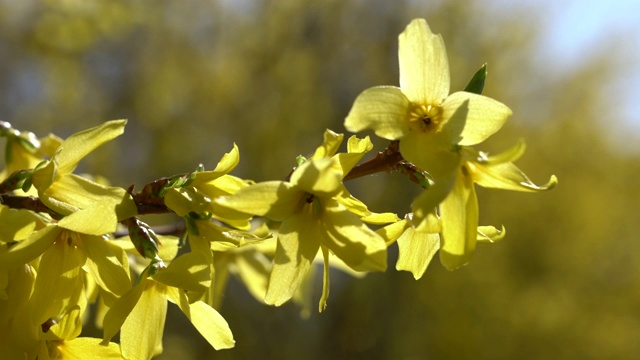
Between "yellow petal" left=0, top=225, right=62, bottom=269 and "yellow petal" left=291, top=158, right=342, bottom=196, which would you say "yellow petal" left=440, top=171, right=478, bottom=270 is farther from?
"yellow petal" left=0, top=225, right=62, bottom=269

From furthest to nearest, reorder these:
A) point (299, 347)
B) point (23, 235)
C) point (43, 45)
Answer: point (299, 347)
point (43, 45)
point (23, 235)

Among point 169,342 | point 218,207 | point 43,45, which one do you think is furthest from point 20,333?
point 169,342

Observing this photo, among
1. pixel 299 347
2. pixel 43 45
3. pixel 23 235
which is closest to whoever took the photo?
pixel 23 235

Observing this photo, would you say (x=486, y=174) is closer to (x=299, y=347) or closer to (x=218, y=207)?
(x=218, y=207)

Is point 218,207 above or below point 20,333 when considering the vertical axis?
above

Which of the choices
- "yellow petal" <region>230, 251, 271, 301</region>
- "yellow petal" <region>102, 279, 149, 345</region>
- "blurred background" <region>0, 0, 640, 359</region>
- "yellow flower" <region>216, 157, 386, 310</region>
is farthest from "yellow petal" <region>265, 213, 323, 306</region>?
"blurred background" <region>0, 0, 640, 359</region>

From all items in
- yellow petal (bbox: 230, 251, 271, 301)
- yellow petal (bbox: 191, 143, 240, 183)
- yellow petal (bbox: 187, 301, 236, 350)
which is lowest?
yellow petal (bbox: 230, 251, 271, 301)

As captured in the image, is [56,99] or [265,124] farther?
[265,124]

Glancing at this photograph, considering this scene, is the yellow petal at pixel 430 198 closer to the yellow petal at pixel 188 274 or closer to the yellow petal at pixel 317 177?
the yellow petal at pixel 317 177

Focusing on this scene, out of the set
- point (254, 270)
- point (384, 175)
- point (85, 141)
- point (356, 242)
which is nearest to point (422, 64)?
point (356, 242)
